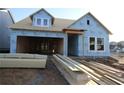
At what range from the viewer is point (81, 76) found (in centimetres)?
574

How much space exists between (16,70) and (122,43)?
24216mm

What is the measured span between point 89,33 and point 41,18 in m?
3.42

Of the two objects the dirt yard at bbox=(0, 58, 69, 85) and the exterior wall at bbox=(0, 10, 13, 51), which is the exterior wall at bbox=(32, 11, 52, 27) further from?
the dirt yard at bbox=(0, 58, 69, 85)

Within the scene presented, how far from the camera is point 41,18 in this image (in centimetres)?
1253

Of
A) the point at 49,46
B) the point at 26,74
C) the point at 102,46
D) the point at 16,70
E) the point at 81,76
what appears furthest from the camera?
the point at 49,46

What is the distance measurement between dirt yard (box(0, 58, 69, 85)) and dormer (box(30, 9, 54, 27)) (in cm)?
526

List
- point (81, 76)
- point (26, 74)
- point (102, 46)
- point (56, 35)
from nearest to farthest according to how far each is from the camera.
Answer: point (81, 76)
point (26, 74)
point (56, 35)
point (102, 46)

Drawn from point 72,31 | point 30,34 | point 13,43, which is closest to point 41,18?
point 30,34

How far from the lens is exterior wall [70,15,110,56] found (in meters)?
12.9

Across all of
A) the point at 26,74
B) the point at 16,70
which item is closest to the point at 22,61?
the point at 16,70

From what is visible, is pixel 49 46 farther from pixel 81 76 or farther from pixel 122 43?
pixel 122 43

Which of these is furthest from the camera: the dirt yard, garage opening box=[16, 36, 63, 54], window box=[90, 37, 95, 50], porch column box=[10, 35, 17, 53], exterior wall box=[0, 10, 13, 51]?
garage opening box=[16, 36, 63, 54]

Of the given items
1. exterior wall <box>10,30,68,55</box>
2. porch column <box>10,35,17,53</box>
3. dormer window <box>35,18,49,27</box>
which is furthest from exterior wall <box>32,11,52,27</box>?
porch column <box>10,35,17,53</box>

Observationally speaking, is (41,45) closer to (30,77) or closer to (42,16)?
(42,16)
